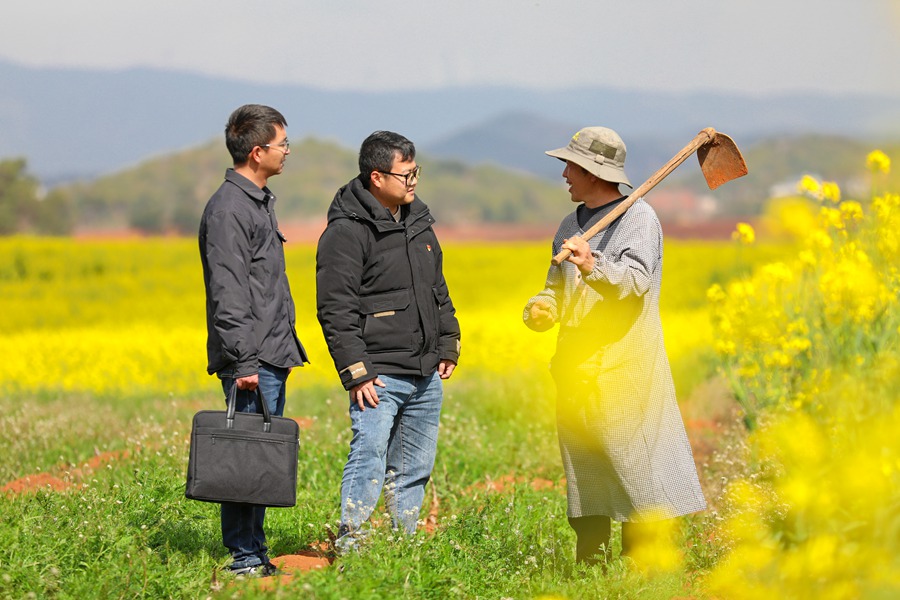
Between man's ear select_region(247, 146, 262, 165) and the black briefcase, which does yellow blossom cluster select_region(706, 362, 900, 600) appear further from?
man's ear select_region(247, 146, 262, 165)

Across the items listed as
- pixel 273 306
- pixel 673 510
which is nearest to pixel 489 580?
pixel 673 510

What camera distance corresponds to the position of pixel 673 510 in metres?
4.02

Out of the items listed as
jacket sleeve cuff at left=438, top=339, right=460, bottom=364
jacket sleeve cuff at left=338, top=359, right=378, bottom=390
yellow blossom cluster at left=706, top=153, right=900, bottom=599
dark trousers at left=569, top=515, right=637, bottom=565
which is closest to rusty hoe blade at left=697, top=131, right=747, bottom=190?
yellow blossom cluster at left=706, top=153, right=900, bottom=599

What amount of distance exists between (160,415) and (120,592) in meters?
5.61

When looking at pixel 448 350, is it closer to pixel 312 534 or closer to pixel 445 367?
pixel 445 367

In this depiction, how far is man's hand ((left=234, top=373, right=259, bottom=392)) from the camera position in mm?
4020

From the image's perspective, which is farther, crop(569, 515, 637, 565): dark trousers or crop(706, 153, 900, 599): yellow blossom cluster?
crop(569, 515, 637, 565): dark trousers

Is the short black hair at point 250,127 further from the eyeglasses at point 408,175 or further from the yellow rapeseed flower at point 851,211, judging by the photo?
the yellow rapeseed flower at point 851,211

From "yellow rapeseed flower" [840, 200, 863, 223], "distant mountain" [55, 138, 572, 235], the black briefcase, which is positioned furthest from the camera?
"distant mountain" [55, 138, 572, 235]

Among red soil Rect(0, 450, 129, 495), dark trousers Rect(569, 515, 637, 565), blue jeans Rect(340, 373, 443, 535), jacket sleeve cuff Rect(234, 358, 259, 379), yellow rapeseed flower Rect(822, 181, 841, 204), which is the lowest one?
red soil Rect(0, 450, 129, 495)

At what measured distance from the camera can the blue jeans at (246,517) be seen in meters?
4.17

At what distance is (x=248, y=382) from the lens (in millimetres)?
4035

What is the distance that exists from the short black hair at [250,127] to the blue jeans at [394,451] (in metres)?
1.04

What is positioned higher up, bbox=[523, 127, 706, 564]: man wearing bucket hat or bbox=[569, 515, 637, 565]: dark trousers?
bbox=[523, 127, 706, 564]: man wearing bucket hat
